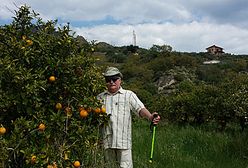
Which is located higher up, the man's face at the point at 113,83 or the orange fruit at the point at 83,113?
the man's face at the point at 113,83

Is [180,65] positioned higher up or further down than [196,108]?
higher up

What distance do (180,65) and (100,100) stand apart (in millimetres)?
27196

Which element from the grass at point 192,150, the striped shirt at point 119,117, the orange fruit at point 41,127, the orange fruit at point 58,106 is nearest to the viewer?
the orange fruit at point 41,127

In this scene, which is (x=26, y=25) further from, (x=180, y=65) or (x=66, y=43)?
(x=180, y=65)

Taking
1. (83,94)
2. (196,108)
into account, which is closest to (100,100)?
(83,94)

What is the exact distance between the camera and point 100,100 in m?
4.75

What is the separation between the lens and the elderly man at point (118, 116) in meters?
4.81


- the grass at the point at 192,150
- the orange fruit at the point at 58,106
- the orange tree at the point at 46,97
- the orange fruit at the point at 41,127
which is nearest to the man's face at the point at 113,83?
the orange tree at the point at 46,97

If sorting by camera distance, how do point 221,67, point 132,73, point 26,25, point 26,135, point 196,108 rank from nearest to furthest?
point 26,135, point 26,25, point 196,108, point 132,73, point 221,67

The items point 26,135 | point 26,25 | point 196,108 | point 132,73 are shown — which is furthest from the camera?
point 132,73

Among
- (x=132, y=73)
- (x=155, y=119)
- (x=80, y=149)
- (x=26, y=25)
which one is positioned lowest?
(x=80, y=149)

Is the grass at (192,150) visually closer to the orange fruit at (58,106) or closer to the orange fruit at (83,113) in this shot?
the orange fruit at (83,113)

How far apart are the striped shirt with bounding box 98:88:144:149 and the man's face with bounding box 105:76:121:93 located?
63mm

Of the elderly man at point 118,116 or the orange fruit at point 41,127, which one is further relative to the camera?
the elderly man at point 118,116
